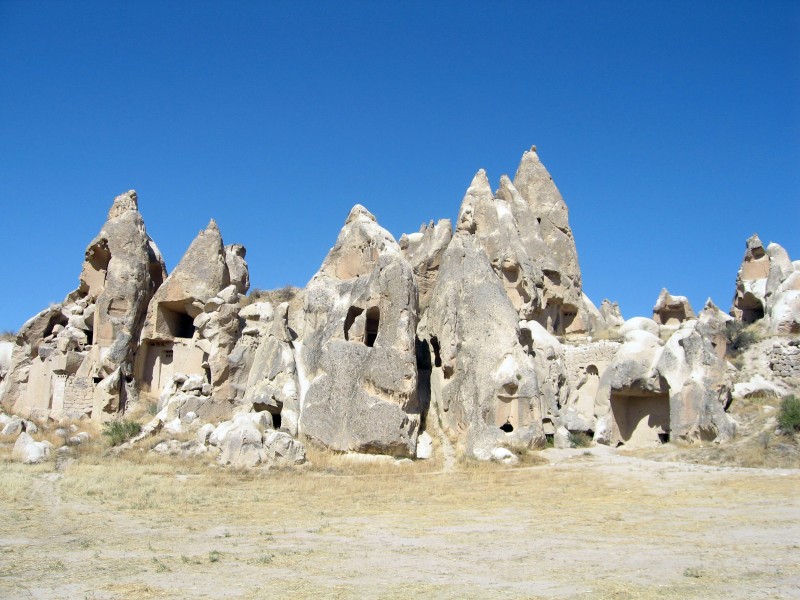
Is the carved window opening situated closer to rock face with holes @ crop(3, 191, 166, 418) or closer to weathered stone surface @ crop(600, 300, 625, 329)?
rock face with holes @ crop(3, 191, 166, 418)

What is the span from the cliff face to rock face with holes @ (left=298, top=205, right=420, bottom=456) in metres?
0.04

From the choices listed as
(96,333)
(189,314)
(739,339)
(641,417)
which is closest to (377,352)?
(641,417)

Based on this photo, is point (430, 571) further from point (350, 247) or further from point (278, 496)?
point (350, 247)

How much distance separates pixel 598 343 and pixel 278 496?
43.4ft

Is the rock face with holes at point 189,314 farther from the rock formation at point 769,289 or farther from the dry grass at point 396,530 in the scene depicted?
the rock formation at point 769,289

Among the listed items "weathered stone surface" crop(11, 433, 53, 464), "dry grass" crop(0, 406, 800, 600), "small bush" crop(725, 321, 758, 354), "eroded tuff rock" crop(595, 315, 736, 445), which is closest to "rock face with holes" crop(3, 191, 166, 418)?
"weathered stone surface" crop(11, 433, 53, 464)

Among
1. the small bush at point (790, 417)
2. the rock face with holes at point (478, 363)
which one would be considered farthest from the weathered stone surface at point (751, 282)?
the rock face with holes at point (478, 363)

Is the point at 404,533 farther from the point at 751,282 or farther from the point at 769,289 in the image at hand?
the point at 751,282

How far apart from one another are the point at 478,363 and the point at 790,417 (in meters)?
6.75

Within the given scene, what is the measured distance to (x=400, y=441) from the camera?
17078 mm

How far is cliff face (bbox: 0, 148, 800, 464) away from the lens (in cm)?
1784

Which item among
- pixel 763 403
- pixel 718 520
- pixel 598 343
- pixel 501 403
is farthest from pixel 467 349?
pixel 718 520

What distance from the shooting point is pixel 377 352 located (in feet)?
59.2

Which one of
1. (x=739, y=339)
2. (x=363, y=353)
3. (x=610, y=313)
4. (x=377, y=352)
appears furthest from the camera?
(x=610, y=313)
